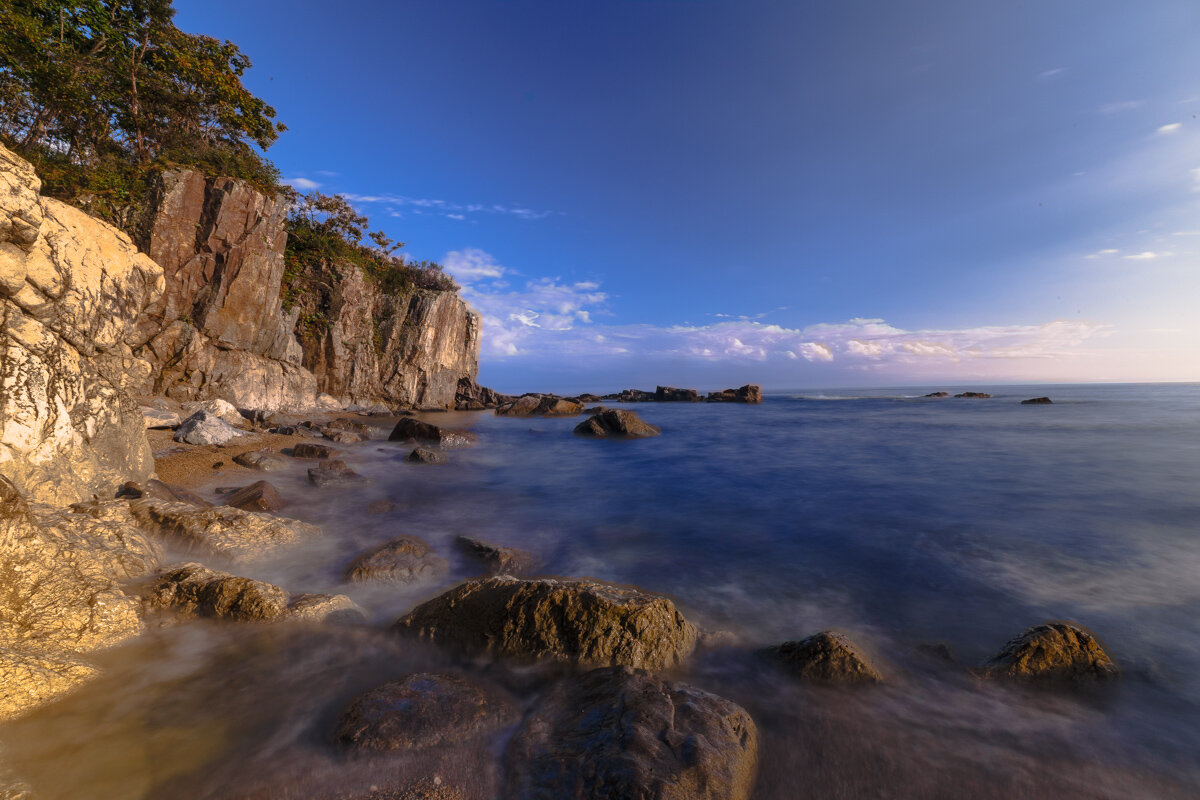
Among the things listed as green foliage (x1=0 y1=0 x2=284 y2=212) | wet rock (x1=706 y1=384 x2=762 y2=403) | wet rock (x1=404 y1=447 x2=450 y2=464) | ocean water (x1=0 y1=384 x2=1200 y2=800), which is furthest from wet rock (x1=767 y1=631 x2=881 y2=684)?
wet rock (x1=706 y1=384 x2=762 y2=403)

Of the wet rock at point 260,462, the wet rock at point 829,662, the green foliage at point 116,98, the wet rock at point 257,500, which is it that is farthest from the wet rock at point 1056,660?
the green foliage at point 116,98

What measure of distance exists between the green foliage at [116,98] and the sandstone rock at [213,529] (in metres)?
16.4

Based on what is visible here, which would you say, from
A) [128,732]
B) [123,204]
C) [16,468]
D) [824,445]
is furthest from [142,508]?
[824,445]

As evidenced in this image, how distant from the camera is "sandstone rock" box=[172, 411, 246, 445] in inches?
409

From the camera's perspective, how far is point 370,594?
4676 millimetres

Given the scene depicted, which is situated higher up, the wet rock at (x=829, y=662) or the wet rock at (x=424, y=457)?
the wet rock at (x=424, y=457)

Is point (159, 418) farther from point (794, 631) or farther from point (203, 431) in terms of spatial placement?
point (794, 631)

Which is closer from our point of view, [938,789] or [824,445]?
[938,789]

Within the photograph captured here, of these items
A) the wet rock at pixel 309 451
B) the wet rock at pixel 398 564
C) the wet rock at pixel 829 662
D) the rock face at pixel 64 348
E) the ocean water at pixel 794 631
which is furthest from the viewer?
the wet rock at pixel 309 451

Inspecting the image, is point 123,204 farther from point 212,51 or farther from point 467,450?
point 467,450

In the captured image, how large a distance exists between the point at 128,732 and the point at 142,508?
3.93 m

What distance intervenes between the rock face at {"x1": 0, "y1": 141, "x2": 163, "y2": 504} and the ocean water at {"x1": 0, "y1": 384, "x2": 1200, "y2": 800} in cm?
242

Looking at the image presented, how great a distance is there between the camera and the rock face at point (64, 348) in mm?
4648

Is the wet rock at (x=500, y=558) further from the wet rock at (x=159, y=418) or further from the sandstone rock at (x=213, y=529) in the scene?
the wet rock at (x=159, y=418)
